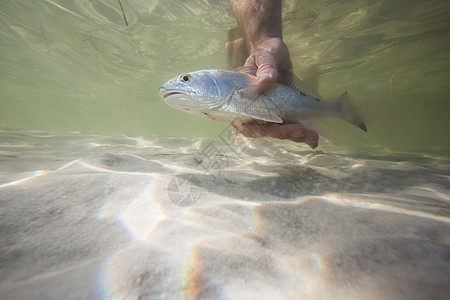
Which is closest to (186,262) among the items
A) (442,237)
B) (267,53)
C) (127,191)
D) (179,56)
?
(127,191)

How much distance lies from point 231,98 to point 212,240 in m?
1.81

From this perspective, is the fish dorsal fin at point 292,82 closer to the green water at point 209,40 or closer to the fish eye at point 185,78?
the green water at point 209,40

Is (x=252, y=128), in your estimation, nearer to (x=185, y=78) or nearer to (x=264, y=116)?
(x=264, y=116)

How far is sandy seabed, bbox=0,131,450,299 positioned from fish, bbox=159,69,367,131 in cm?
98

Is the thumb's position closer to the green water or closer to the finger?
the finger

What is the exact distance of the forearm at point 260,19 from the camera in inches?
151

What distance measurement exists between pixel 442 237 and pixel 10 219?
2.73 meters

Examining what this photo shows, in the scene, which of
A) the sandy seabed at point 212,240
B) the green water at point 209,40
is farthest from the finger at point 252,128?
the green water at point 209,40

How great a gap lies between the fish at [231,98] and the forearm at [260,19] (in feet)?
5.28

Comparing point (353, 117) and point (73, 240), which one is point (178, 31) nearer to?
point (353, 117)

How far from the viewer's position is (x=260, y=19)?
3.90 m

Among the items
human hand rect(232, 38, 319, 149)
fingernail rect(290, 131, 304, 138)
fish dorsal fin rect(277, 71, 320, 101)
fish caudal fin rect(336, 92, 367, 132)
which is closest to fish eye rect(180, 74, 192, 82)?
human hand rect(232, 38, 319, 149)

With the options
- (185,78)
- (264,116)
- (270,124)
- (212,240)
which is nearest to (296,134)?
(270,124)

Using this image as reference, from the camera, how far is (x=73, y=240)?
39.0 inches
